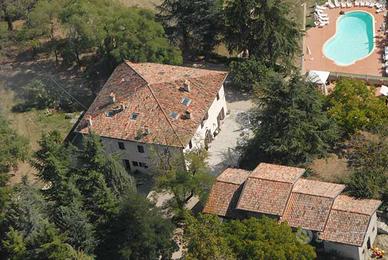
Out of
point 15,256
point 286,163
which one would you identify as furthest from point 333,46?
point 15,256

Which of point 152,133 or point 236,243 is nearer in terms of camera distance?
point 236,243

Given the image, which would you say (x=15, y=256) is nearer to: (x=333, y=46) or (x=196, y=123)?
(x=196, y=123)

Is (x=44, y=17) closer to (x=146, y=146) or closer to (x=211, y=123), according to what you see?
(x=146, y=146)

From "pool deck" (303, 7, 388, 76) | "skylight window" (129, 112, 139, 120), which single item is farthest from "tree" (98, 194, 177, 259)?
"pool deck" (303, 7, 388, 76)

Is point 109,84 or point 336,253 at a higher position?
point 109,84

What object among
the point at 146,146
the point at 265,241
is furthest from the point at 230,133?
the point at 265,241

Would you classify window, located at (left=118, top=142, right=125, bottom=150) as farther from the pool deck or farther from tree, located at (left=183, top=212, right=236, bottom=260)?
the pool deck
